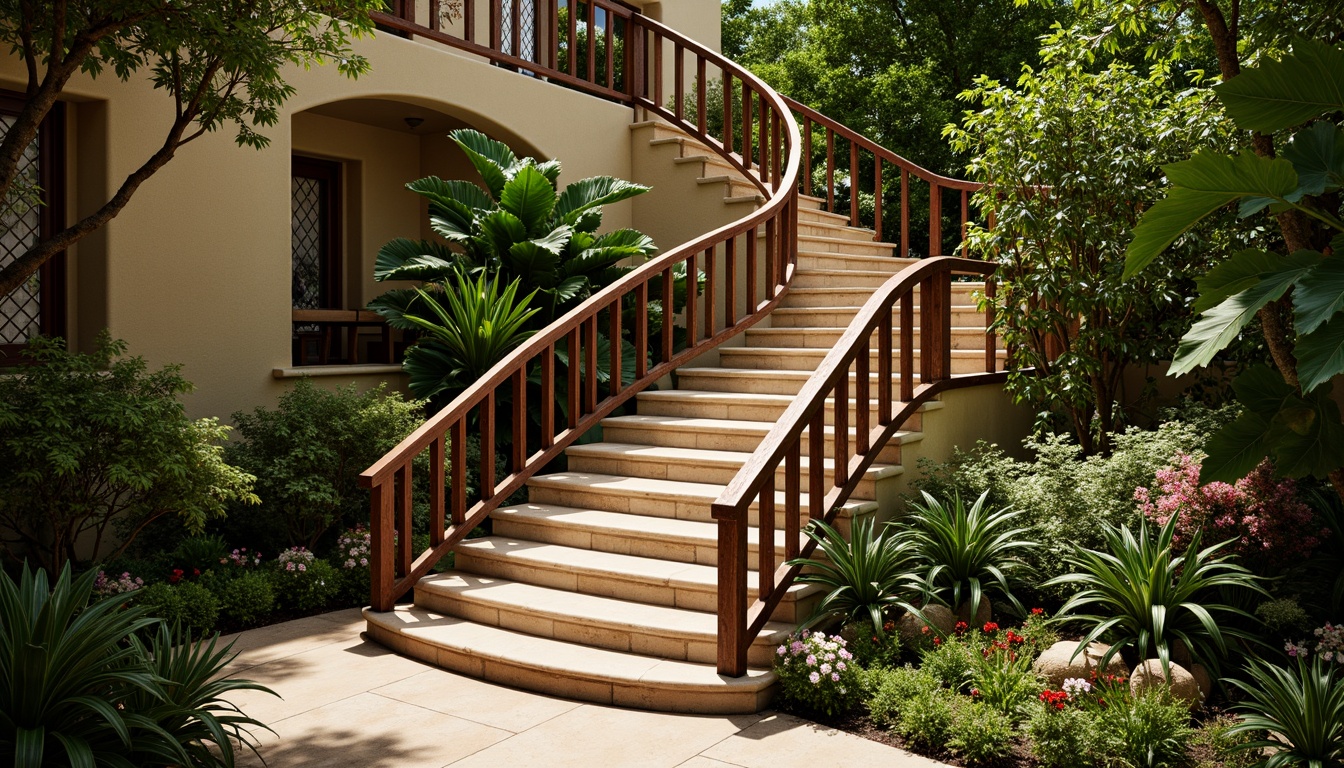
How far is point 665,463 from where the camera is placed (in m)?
6.83

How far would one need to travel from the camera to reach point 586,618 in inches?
208

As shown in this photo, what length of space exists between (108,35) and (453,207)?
310 cm

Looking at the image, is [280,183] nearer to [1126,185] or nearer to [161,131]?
[161,131]

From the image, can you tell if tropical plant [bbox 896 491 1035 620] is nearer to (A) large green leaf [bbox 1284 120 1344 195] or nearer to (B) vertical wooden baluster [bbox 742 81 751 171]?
(A) large green leaf [bbox 1284 120 1344 195]

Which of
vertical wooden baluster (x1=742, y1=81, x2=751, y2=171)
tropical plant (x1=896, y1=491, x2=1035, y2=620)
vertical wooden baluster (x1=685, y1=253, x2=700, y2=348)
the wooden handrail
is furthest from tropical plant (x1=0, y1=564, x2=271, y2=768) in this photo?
vertical wooden baluster (x1=742, y1=81, x2=751, y2=171)

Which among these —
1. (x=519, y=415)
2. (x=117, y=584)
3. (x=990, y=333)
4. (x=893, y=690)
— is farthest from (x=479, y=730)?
(x=990, y=333)

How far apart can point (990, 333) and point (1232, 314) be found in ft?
15.4

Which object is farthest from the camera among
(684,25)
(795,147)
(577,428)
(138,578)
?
(684,25)

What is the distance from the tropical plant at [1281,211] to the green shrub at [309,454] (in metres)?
5.35

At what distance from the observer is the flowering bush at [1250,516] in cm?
516

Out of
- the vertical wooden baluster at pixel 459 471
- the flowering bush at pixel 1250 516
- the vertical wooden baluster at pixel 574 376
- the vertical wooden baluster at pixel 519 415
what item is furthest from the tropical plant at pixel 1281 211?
the vertical wooden baluster at pixel 574 376

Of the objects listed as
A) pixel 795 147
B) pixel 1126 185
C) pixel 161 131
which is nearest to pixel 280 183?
pixel 161 131

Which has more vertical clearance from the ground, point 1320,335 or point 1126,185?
point 1126,185

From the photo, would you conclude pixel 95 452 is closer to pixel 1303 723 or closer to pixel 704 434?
pixel 704 434
